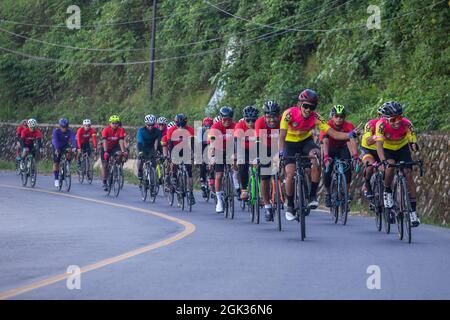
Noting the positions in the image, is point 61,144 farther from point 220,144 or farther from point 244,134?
point 244,134

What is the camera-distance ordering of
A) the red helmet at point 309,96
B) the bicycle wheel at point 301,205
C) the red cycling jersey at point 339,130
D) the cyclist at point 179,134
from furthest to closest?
the cyclist at point 179,134
the red cycling jersey at point 339,130
the red helmet at point 309,96
the bicycle wheel at point 301,205

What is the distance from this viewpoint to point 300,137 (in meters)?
18.4

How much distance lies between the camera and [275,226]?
19.9 m

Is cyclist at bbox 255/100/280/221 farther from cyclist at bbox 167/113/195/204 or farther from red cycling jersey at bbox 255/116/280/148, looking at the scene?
cyclist at bbox 167/113/195/204

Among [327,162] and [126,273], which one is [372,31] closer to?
[327,162]

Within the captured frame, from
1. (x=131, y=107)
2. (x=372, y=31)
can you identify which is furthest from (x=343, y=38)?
(x=131, y=107)

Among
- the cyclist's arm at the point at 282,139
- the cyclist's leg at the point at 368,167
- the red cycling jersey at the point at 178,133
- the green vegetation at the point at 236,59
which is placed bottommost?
the cyclist's leg at the point at 368,167

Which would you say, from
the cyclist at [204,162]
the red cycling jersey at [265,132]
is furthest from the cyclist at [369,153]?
the cyclist at [204,162]

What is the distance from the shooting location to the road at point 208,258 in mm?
11578

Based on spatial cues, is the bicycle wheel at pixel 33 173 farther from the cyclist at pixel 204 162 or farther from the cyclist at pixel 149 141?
the cyclist at pixel 204 162

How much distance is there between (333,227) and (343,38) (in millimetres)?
18645

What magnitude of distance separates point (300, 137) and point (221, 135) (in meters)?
4.81

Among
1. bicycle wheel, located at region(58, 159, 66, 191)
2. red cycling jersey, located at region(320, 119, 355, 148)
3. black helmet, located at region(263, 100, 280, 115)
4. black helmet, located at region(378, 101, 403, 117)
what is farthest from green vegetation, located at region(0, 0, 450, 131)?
black helmet, located at region(378, 101, 403, 117)

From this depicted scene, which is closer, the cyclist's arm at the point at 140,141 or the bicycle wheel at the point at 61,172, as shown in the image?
the cyclist's arm at the point at 140,141
